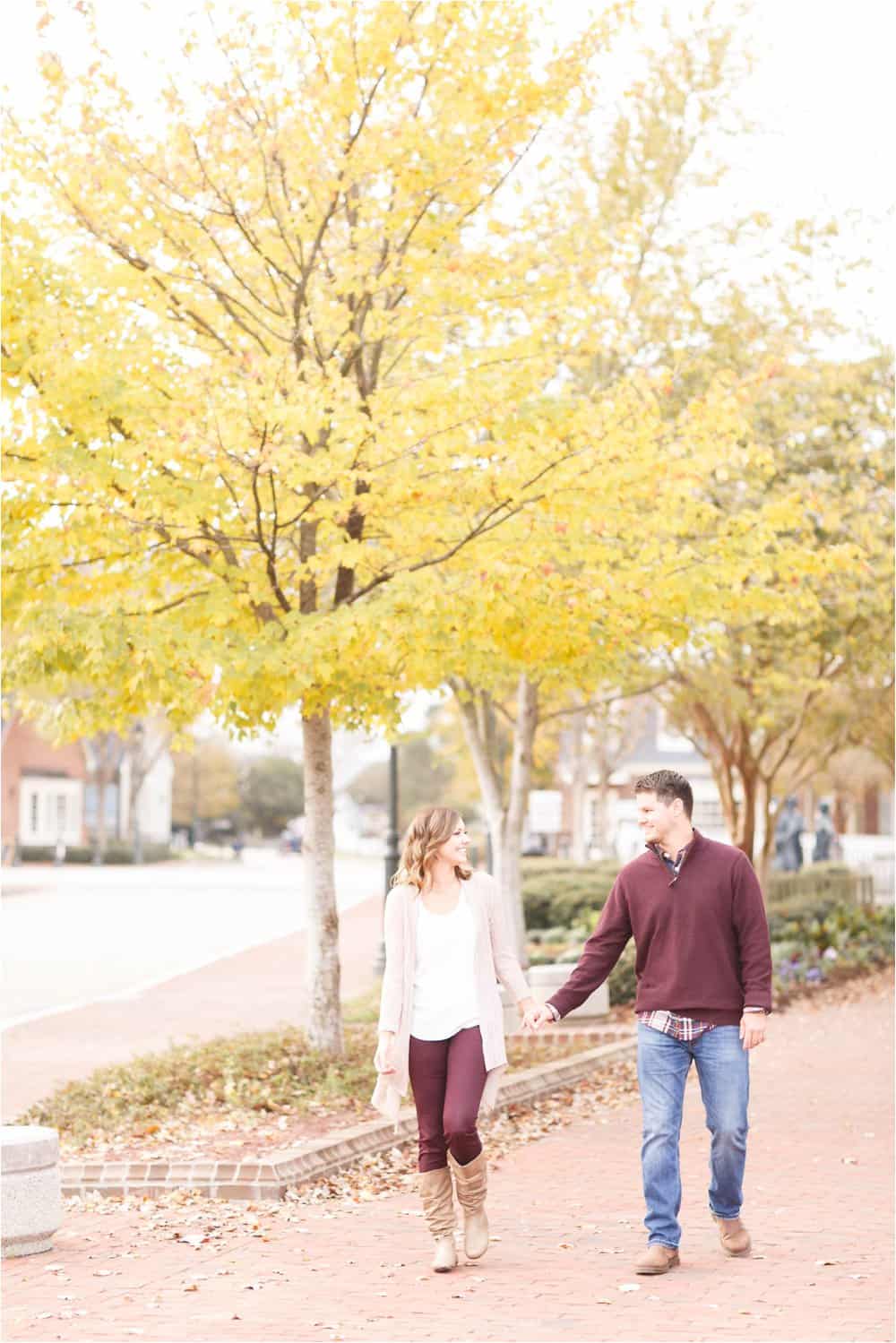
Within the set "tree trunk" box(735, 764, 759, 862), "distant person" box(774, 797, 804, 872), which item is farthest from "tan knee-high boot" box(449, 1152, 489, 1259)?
"distant person" box(774, 797, 804, 872)

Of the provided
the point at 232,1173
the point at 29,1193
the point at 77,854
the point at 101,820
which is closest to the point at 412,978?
the point at 29,1193

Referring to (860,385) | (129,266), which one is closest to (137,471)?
(129,266)

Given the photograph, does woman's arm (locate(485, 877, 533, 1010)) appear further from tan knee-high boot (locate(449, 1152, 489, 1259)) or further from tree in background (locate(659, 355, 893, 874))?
tree in background (locate(659, 355, 893, 874))

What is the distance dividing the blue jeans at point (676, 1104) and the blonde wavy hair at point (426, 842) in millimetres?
1017

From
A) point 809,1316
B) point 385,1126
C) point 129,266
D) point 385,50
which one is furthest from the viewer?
point 129,266

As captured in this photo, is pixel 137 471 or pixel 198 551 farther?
pixel 198 551

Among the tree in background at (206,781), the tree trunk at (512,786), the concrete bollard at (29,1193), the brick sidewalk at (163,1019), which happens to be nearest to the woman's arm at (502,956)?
the concrete bollard at (29,1193)

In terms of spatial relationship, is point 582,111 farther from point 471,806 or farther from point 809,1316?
point 471,806

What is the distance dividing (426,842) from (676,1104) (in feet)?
4.46

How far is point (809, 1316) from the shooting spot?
612 centimetres

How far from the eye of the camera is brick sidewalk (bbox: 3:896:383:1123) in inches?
523

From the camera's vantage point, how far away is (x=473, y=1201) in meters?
6.88

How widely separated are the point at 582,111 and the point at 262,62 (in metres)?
2.51

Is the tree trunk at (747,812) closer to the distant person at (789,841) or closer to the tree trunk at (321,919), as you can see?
the distant person at (789,841)
